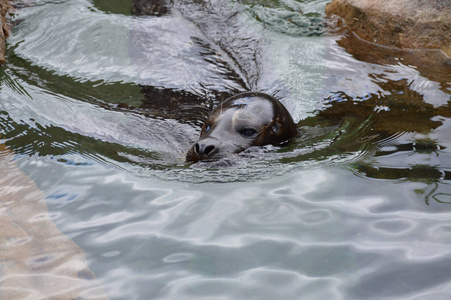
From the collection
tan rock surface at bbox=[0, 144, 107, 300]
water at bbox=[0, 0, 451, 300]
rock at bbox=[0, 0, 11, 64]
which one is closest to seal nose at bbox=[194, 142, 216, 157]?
water at bbox=[0, 0, 451, 300]

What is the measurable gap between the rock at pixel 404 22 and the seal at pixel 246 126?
2.88 meters

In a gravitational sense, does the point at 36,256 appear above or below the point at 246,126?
below

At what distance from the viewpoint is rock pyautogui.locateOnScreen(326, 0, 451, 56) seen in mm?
6871

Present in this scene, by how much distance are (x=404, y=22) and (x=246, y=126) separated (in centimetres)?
359

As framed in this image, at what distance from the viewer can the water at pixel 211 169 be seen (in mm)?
2879

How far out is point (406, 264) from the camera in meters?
2.91

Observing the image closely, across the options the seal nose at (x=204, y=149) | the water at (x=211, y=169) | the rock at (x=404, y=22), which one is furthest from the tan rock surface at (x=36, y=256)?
the rock at (x=404, y=22)

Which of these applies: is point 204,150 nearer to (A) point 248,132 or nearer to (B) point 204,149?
(B) point 204,149

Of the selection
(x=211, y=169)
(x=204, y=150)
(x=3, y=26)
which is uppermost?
(x=3, y=26)

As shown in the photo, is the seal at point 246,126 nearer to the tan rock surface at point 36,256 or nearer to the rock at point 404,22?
the tan rock surface at point 36,256

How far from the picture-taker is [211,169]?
14.0ft

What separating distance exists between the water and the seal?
0.67ft

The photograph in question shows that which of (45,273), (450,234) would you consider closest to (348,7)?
(450,234)

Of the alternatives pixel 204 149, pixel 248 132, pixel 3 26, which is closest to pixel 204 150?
pixel 204 149
